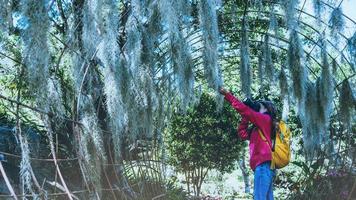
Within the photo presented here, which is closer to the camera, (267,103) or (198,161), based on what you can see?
(267,103)

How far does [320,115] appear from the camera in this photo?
505cm

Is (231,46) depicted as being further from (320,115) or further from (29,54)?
(29,54)

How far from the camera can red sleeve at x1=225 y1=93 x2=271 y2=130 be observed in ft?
12.6

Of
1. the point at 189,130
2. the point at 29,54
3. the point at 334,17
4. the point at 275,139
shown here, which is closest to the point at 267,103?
the point at 275,139

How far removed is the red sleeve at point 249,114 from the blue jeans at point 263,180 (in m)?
0.32

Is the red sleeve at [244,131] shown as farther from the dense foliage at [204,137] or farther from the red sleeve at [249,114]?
the dense foliage at [204,137]

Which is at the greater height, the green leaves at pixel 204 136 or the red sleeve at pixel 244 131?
the green leaves at pixel 204 136

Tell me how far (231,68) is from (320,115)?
202 inches

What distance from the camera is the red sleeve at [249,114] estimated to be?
3.84m

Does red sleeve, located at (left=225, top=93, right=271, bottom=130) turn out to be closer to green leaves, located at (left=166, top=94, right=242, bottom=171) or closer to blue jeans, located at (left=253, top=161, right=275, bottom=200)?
blue jeans, located at (left=253, top=161, right=275, bottom=200)

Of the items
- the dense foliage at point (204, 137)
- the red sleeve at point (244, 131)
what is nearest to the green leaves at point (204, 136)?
the dense foliage at point (204, 137)

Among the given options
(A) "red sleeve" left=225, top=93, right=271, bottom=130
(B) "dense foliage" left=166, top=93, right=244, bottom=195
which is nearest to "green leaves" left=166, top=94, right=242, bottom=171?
(B) "dense foliage" left=166, top=93, right=244, bottom=195

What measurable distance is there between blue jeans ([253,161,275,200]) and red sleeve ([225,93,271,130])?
0.32m

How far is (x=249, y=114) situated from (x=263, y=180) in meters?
0.53
